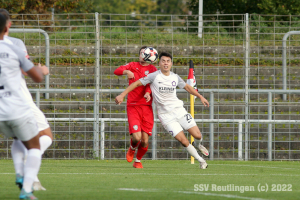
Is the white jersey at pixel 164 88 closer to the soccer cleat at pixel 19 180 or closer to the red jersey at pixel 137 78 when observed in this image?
the red jersey at pixel 137 78

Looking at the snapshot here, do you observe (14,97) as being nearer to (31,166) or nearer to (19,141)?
(31,166)

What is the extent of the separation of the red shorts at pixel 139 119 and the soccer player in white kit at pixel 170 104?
24.0 inches

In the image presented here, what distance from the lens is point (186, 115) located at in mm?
8625

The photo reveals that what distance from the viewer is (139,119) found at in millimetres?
9320

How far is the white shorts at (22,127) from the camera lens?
14.6 feet

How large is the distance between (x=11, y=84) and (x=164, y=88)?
14.7 ft

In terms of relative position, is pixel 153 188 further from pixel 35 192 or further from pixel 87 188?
pixel 35 192

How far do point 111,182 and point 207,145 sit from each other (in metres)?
6.63

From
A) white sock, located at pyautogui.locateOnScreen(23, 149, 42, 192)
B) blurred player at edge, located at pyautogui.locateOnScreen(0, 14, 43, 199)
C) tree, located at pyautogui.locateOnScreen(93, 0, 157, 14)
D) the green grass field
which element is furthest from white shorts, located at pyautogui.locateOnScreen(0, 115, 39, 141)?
tree, located at pyautogui.locateOnScreen(93, 0, 157, 14)

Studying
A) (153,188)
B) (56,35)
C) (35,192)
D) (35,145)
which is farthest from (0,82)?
(56,35)

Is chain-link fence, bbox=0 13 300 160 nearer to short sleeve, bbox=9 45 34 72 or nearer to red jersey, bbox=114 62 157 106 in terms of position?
red jersey, bbox=114 62 157 106

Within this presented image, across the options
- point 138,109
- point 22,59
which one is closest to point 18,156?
point 22,59

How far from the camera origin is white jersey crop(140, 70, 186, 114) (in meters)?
8.67

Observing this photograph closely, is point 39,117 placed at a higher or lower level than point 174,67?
lower
